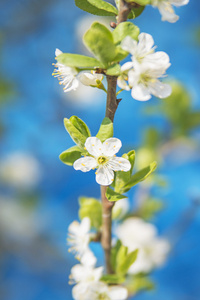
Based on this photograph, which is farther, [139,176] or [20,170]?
[20,170]

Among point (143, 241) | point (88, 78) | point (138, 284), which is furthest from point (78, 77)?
point (143, 241)

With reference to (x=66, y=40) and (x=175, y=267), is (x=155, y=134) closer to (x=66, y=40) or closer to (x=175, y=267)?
(x=175, y=267)

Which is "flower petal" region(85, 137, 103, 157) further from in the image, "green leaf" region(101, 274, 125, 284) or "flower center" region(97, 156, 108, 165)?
"green leaf" region(101, 274, 125, 284)

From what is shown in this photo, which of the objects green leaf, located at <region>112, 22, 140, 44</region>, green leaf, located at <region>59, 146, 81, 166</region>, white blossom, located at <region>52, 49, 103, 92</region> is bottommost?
green leaf, located at <region>59, 146, 81, 166</region>

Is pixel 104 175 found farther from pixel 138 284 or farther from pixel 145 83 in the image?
pixel 138 284

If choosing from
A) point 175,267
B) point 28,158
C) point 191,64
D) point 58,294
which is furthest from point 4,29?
point 175,267

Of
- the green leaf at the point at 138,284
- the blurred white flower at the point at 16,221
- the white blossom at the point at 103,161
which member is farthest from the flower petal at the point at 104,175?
the blurred white flower at the point at 16,221

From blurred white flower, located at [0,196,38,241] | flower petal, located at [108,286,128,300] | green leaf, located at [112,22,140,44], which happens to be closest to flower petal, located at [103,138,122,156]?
green leaf, located at [112,22,140,44]
